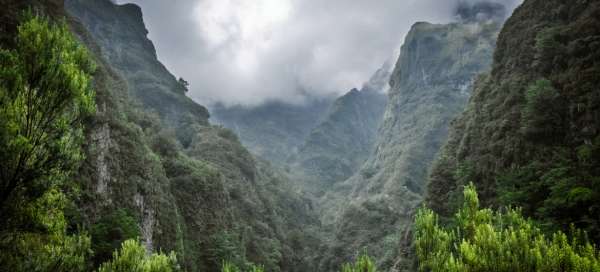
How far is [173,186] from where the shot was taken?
47344mm

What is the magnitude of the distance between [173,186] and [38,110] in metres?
37.1

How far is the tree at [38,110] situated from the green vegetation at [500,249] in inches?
563

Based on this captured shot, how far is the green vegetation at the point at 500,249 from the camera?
934cm

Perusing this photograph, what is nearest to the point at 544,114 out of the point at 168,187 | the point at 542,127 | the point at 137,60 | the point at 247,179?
the point at 542,127

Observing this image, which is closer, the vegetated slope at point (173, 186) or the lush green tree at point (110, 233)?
the lush green tree at point (110, 233)

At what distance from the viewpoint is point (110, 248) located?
74.8ft

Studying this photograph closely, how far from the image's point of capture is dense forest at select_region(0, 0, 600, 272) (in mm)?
11523

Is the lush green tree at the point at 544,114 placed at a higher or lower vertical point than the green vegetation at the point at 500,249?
higher

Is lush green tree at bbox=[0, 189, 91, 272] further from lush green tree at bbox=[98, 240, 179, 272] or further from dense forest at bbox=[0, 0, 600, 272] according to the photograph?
lush green tree at bbox=[98, 240, 179, 272]

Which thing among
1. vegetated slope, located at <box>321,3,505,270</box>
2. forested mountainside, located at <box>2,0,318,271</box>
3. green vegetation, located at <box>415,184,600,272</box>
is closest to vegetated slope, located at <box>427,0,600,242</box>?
green vegetation, located at <box>415,184,600,272</box>

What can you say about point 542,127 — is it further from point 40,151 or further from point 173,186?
point 173,186

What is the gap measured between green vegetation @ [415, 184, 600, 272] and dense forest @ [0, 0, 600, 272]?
54 mm

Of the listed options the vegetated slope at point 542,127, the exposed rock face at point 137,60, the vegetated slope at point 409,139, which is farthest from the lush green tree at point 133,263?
the exposed rock face at point 137,60

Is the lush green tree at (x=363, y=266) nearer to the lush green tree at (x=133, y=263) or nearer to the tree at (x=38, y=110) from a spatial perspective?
the lush green tree at (x=133, y=263)
